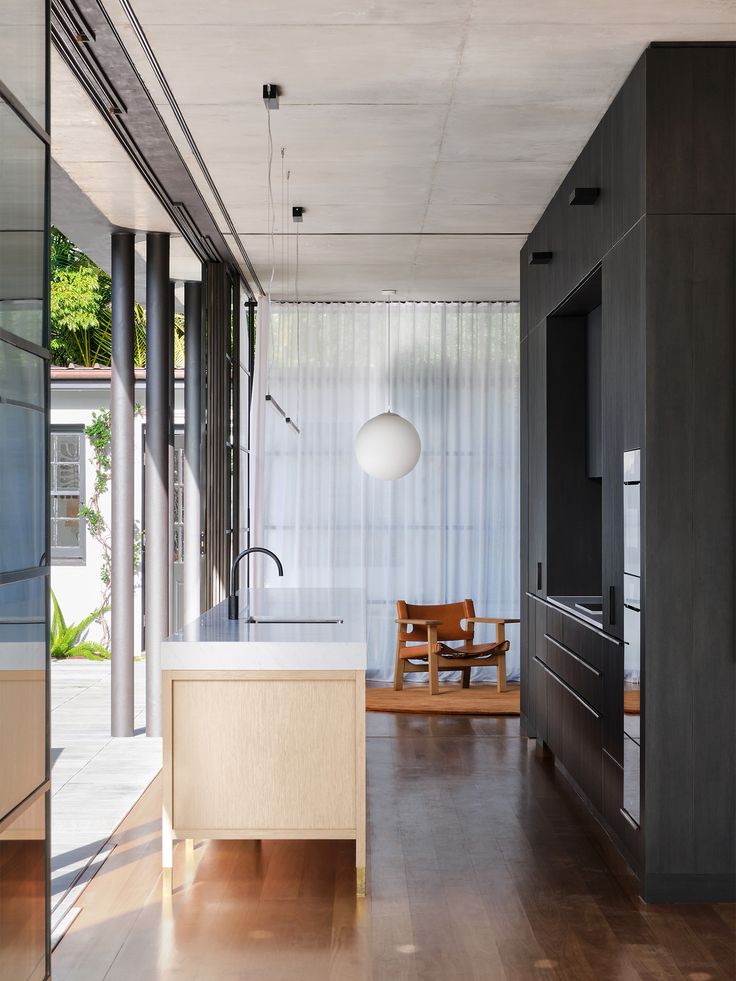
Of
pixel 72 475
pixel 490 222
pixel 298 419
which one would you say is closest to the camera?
pixel 490 222

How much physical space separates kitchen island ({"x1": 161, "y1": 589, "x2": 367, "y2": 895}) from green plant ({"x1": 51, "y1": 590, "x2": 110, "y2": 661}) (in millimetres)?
5744

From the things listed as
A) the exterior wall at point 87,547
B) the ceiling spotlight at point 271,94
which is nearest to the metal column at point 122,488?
the ceiling spotlight at point 271,94

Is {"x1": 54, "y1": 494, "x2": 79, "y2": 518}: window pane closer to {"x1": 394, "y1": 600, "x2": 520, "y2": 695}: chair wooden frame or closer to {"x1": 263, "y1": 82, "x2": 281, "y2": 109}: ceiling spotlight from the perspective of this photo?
{"x1": 394, "y1": 600, "x2": 520, "y2": 695}: chair wooden frame

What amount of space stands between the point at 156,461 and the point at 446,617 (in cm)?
295

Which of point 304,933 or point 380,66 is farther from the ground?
point 380,66

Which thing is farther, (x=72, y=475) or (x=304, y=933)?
(x=72, y=475)

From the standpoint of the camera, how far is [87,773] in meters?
5.25

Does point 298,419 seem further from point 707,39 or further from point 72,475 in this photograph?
point 707,39

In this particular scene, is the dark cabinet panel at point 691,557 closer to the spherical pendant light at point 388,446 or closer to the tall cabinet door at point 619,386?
the tall cabinet door at point 619,386

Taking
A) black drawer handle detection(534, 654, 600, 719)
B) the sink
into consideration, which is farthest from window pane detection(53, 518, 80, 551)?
the sink

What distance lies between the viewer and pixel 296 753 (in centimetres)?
369

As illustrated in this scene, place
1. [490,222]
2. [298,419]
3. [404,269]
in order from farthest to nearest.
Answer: [298,419] < [404,269] < [490,222]

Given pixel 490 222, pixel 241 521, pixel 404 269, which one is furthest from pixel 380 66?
pixel 241 521

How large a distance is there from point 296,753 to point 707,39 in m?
2.82
